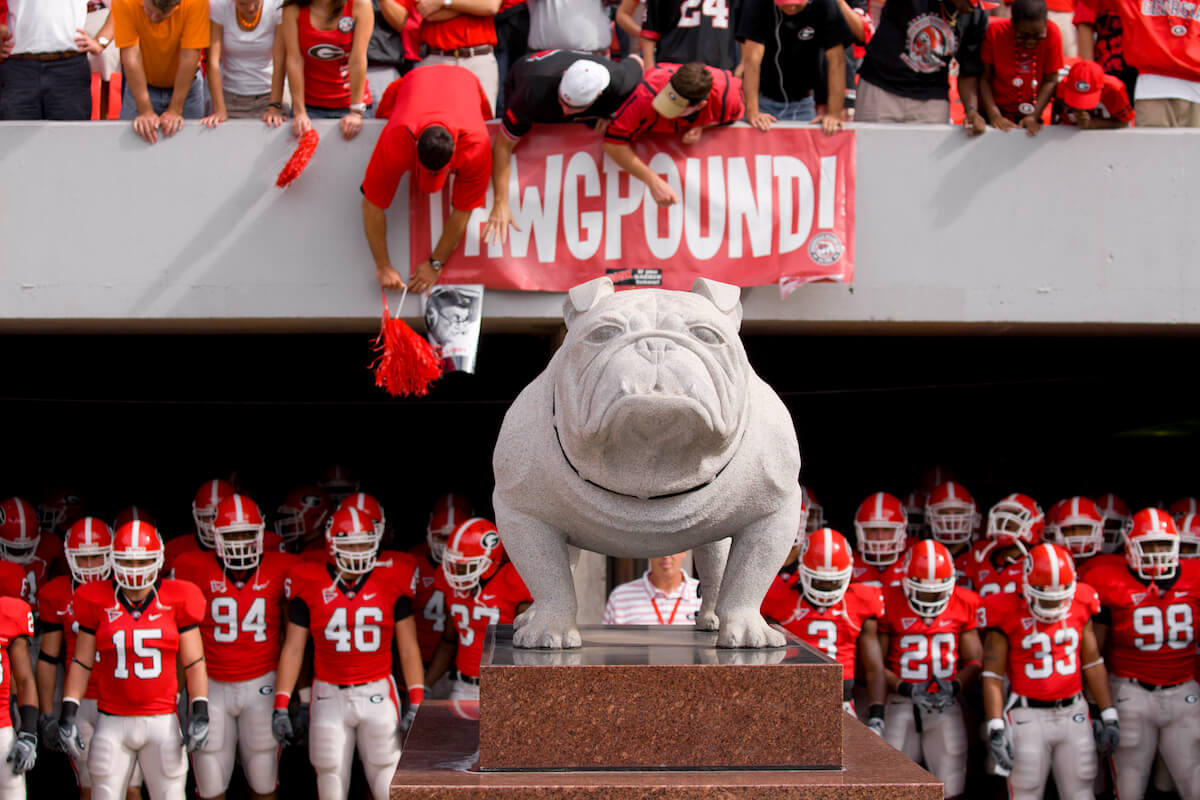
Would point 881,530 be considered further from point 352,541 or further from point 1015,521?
point 352,541

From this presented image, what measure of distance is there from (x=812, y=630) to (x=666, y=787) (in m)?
3.66

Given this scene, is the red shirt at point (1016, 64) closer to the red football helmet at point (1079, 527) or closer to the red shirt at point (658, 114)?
the red shirt at point (658, 114)

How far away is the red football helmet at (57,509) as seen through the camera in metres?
7.78

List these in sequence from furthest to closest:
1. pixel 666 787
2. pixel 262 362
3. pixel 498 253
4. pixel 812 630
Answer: pixel 262 362 → pixel 812 630 → pixel 498 253 → pixel 666 787

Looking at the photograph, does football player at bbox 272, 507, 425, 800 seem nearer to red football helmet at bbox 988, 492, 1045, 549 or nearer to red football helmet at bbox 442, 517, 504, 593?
red football helmet at bbox 442, 517, 504, 593

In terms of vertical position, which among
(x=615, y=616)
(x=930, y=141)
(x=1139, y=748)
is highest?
(x=930, y=141)

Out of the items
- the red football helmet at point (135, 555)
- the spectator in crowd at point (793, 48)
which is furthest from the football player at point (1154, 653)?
the red football helmet at point (135, 555)

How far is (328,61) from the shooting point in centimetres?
596

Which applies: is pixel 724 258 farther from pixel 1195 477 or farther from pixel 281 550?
pixel 1195 477

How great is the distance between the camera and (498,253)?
5812mm

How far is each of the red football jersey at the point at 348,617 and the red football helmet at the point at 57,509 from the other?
2084 mm

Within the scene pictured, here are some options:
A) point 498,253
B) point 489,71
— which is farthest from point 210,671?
point 489,71

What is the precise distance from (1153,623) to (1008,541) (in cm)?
82

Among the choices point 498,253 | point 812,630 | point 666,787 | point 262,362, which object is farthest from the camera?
point 262,362
